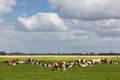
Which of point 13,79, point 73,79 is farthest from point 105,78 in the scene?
point 13,79

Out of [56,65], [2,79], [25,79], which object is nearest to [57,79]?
[25,79]

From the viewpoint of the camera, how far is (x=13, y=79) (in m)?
34.2

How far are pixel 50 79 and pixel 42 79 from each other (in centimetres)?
72

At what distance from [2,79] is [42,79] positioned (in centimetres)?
370

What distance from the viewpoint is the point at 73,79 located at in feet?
110

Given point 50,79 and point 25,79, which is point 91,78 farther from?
point 25,79

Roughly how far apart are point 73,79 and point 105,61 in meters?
40.3

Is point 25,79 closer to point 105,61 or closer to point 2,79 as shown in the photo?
point 2,79

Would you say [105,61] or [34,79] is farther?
[105,61]

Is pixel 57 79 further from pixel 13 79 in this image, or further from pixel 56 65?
pixel 56 65

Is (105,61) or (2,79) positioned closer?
(2,79)

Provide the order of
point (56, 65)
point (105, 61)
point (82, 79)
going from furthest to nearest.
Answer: point (105, 61)
point (56, 65)
point (82, 79)

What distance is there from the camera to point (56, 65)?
52.2 metres

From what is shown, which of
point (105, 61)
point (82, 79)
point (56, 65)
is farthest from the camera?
point (105, 61)
